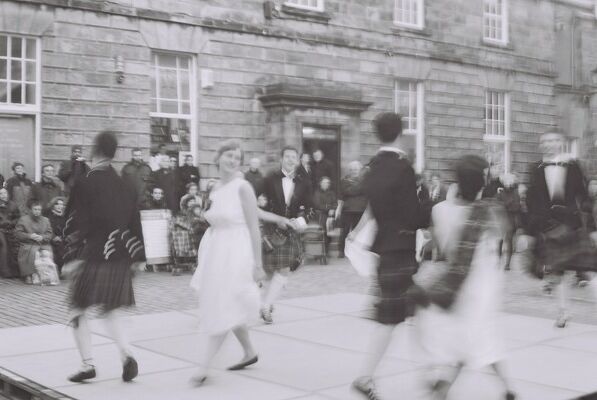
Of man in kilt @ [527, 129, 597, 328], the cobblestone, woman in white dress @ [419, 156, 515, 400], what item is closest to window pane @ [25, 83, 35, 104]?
the cobblestone

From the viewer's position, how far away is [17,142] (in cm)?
1477

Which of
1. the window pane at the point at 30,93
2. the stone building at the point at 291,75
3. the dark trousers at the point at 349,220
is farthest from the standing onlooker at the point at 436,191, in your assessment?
the window pane at the point at 30,93

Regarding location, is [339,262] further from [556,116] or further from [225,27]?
[556,116]

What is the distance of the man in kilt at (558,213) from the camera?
26.2ft

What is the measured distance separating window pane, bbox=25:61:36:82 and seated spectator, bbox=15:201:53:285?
125 inches

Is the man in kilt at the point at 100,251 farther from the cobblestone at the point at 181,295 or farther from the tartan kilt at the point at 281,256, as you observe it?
the tartan kilt at the point at 281,256

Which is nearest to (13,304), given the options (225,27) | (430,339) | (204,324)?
(204,324)

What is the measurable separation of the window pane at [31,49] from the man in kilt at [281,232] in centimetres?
796

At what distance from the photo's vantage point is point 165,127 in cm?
1666

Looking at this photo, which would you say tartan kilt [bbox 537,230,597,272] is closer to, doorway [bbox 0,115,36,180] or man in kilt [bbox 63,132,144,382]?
man in kilt [bbox 63,132,144,382]

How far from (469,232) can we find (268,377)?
2175mm

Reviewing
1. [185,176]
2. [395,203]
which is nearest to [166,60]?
[185,176]

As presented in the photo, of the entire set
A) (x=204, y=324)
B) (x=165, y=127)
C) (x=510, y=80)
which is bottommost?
(x=204, y=324)

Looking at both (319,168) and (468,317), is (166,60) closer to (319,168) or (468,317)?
(319,168)
